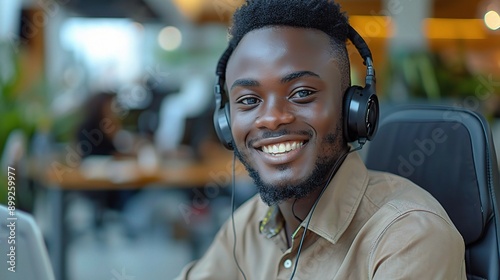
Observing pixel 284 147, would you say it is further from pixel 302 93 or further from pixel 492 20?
pixel 492 20

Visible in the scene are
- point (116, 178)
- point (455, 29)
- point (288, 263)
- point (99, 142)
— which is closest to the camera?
point (288, 263)

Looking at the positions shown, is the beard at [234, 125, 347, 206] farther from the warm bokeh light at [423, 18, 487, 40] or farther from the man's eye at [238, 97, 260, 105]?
the warm bokeh light at [423, 18, 487, 40]

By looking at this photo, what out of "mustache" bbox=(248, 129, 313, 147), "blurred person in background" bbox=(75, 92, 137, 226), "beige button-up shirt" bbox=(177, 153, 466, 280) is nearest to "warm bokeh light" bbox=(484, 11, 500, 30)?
"blurred person in background" bbox=(75, 92, 137, 226)

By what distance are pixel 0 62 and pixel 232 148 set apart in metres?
2.59

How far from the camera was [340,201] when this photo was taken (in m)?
1.20

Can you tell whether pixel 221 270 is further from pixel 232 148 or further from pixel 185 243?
pixel 185 243

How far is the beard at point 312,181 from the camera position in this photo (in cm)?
116

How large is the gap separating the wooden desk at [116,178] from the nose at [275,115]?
2.60 metres

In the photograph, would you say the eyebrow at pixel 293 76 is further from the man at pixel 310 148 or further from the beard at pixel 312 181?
the beard at pixel 312 181

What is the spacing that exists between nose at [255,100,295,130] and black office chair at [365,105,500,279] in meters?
0.39

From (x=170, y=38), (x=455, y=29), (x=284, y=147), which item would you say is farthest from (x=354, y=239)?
(x=170, y=38)

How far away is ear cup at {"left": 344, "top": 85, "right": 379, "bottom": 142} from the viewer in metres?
1.16

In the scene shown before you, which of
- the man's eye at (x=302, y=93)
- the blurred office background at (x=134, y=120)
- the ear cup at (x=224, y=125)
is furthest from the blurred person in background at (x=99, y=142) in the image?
the man's eye at (x=302, y=93)

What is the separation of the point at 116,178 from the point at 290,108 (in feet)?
9.80
